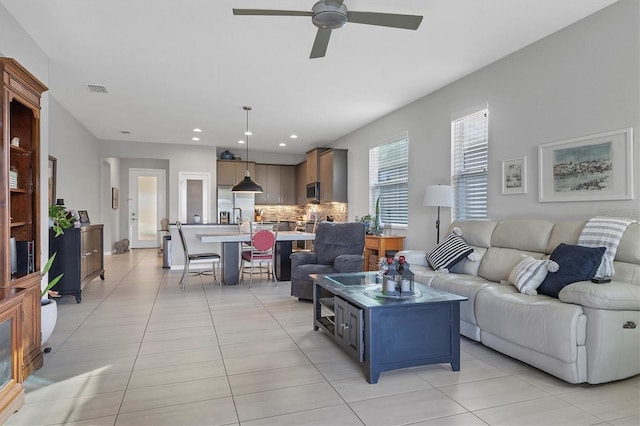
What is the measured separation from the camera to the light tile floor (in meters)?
2.06

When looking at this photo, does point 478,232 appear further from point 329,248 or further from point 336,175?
point 336,175

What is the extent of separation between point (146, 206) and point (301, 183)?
4687 millimetres

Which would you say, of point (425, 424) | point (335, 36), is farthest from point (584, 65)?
point (425, 424)

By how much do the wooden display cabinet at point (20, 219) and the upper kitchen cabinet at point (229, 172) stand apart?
21.7ft

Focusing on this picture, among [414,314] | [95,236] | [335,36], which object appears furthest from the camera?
[95,236]

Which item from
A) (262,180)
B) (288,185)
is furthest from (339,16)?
(288,185)

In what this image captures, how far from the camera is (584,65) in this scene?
3271mm

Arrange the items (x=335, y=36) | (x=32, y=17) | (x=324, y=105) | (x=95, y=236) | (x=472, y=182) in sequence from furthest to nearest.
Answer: (x=324, y=105) < (x=95, y=236) < (x=472, y=182) < (x=335, y=36) < (x=32, y=17)

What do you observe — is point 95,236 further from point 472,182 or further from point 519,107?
point 519,107

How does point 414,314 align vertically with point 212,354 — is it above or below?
above

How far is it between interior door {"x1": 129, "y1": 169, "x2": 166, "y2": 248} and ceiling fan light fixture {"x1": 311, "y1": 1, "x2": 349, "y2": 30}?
948 centimetres

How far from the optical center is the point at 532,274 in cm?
291

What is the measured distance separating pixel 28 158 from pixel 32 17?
1325 millimetres

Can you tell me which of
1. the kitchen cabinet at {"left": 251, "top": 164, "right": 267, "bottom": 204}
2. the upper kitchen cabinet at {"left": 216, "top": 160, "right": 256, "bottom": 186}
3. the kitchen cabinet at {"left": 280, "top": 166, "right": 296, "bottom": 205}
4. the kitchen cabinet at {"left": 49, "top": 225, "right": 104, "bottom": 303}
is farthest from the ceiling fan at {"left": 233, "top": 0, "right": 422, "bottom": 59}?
the kitchen cabinet at {"left": 280, "top": 166, "right": 296, "bottom": 205}
